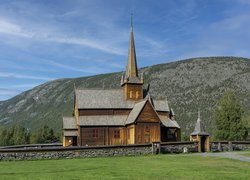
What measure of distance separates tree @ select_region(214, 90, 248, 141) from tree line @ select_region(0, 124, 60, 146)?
4515cm

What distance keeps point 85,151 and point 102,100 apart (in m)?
20.2

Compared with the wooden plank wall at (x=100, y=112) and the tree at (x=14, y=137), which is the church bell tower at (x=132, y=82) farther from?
the tree at (x=14, y=137)

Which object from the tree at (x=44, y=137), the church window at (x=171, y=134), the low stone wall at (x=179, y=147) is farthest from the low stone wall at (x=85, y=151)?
the tree at (x=44, y=137)

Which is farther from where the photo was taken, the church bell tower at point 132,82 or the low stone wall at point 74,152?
the church bell tower at point 132,82

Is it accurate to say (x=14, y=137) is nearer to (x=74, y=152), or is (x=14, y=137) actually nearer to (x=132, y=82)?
(x=132, y=82)

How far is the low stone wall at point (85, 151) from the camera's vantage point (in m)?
39.8

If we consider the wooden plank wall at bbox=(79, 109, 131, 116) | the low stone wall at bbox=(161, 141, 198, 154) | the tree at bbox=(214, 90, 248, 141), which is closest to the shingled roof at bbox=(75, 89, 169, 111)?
the wooden plank wall at bbox=(79, 109, 131, 116)

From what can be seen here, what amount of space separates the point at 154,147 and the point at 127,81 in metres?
19.9

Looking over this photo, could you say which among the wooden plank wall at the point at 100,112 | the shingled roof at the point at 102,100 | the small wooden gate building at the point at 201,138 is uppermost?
the shingled roof at the point at 102,100

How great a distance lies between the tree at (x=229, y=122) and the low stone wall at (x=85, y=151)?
32.2 metres

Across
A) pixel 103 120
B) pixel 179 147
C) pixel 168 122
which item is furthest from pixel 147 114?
pixel 179 147

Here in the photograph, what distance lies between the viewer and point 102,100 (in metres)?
61.9

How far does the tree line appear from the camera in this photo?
106512 millimetres

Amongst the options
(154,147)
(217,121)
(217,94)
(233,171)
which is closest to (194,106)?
(217,94)
